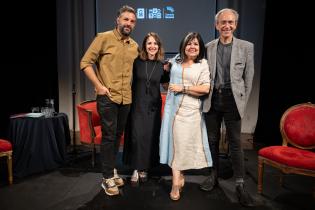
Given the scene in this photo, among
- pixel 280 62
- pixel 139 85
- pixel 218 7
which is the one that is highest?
pixel 218 7

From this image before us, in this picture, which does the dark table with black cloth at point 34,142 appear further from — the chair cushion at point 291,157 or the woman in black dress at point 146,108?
the chair cushion at point 291,157

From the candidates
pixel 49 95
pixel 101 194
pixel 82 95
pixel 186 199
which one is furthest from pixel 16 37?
pixel 186 199

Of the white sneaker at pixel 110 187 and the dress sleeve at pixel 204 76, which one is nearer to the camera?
the dress sleeve at pixel 204 76

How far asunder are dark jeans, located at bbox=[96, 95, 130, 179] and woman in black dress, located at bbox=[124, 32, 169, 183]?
13cm

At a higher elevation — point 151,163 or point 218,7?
point 218,7

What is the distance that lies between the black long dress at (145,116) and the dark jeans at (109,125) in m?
0.12

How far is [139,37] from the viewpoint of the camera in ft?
16.5

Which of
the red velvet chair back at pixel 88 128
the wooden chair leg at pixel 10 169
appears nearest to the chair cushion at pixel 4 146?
the wooden chair leg at pixel 10 169

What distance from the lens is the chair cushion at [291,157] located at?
8.04ft

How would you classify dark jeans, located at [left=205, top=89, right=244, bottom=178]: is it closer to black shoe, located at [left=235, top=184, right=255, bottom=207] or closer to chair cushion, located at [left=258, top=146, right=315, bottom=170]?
black shoe, located at [left=235, top=184, right=255, bottom=207]

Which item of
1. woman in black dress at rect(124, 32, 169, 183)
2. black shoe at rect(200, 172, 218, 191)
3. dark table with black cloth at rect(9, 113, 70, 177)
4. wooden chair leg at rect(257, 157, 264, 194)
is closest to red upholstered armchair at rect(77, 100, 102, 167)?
dark table with black cloth at rect(9, 113, 70, 177)

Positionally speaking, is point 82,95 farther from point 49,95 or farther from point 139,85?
point 139,85

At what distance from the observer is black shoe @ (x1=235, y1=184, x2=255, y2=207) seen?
2.48m

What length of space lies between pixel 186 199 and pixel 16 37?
11.4 feet
